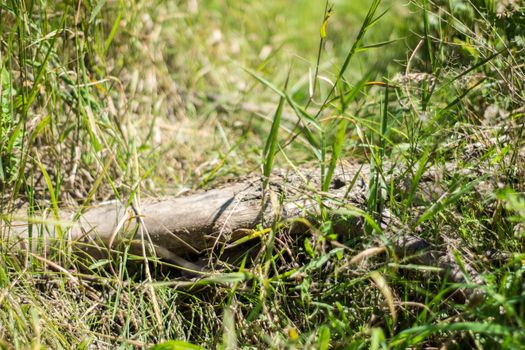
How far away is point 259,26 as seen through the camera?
4.23 metres

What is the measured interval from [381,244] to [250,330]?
471 mm

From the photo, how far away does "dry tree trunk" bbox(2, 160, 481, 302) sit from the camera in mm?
1965

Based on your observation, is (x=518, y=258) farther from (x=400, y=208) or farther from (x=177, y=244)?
(x=177, y=244)

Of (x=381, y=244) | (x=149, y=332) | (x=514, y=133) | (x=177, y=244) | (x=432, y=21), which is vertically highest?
(x=432, y=21)

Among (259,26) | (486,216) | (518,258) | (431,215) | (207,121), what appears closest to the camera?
(518,258)

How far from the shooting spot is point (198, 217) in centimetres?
206

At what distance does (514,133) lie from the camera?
1.86 metres

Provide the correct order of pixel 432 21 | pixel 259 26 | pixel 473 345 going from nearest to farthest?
pixel 473 345 → pixel 432 21 → pixel 259 26

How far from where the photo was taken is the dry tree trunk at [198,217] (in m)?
1.96

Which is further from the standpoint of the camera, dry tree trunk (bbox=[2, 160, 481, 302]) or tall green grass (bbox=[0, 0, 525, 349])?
dry tree trunk (bbox=[2, 160, 481, 302])

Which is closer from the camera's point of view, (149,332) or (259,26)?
(149,332)

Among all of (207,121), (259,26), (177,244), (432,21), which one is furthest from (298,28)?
(177,244)

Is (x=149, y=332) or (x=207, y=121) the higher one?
(x=207, y=121)

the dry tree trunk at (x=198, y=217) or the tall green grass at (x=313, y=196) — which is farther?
the dry tree trunk at (x=198, y=217)
